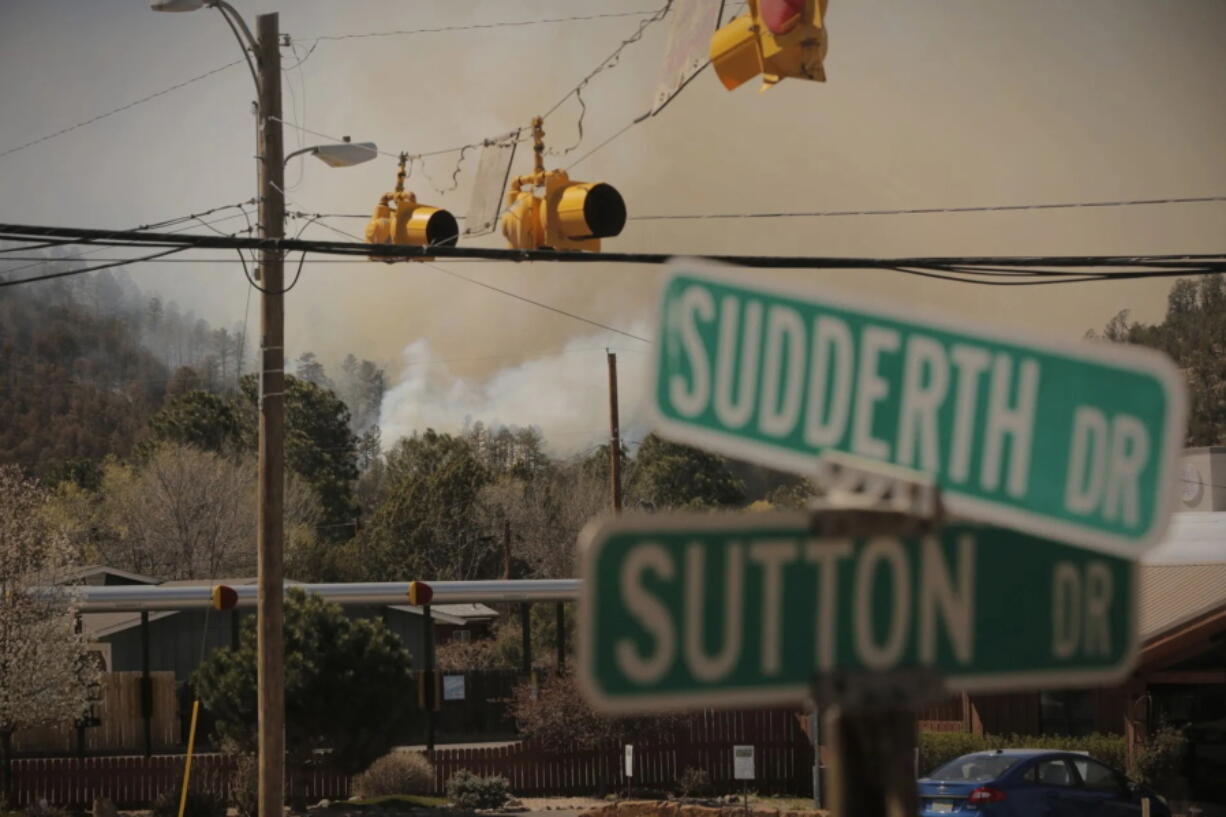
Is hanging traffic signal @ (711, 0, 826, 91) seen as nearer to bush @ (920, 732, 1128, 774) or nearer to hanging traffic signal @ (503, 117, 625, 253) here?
hanging traffic signal @ (503, 117, 625, 253)

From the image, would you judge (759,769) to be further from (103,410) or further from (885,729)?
(103,410)

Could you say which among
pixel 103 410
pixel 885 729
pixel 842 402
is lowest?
pixel 885 729

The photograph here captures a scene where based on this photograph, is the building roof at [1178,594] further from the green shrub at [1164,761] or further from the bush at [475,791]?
the bush at [475,791]

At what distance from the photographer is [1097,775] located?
73.1 ft

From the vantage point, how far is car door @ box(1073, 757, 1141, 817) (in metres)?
21.4

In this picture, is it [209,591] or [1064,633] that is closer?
[1064,633]

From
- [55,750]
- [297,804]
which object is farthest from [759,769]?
[55,750]

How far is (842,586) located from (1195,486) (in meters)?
64.1

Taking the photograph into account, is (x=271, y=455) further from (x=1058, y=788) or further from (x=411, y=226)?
(x=1058, y=788)

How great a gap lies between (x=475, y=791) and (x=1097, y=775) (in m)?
13.0

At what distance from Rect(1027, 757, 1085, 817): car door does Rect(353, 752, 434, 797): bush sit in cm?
1382

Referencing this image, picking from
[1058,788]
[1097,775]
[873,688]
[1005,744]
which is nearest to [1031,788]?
[1058,788]

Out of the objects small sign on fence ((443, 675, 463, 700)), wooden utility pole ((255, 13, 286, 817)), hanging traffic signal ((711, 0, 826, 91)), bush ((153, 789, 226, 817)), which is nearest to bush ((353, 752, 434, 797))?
bush ((153, 789, 226, 817))

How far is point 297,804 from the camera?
96.3 feet
